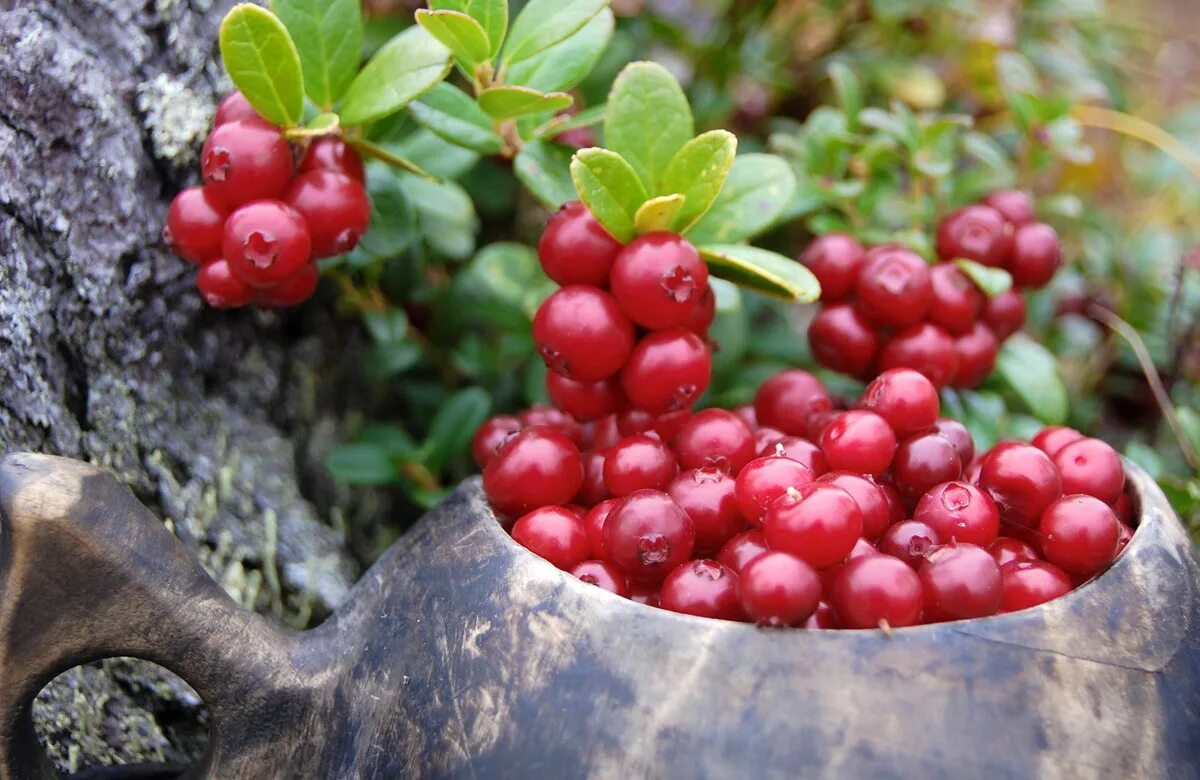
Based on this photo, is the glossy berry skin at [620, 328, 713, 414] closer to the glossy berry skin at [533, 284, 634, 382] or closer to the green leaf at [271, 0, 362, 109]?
the glossy berry skin at [533, 284, 634, 382]

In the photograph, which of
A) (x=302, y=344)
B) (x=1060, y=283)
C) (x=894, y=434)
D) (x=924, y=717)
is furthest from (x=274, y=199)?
(x=1060, y=283)

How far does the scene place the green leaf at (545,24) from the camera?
3.21ft

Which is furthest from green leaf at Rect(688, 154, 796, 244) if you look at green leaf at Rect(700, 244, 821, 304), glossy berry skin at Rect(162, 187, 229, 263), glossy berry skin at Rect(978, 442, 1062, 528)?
glossy berry skin at Rect(162, 187, 229, 263)

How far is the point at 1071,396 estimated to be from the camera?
1.66 m

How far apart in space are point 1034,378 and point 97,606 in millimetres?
1056

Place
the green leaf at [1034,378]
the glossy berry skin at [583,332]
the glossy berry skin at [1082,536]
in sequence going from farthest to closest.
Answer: the green leaf at [1034,378], the glossy berry skin at [583,332], the glossy berry skin at [1082,536]

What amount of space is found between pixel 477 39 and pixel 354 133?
0.58ft

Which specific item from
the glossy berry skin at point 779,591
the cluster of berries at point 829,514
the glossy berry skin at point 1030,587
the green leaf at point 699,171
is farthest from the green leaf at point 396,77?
the glossy berry skin at point 1030,587

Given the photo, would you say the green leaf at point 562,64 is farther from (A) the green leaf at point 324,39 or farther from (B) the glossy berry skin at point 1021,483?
(B) the glossy berry skin at point 1021,483

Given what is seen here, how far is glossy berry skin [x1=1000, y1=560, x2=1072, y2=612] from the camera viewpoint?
2.58 feet

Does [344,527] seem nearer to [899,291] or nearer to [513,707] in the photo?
[513,707]

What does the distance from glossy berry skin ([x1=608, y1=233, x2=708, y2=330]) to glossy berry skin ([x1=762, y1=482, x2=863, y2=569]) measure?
0.22m

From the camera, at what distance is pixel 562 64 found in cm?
108

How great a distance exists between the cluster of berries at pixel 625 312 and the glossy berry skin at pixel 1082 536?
317 millimetres
